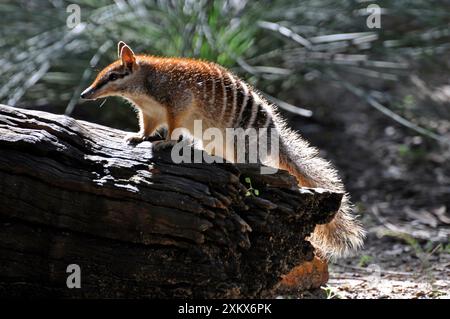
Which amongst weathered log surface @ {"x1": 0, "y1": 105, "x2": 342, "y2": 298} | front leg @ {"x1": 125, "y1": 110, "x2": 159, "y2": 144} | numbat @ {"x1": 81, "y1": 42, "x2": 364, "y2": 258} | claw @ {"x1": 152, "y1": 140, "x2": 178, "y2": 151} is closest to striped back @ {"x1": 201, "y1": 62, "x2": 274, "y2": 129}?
numbat @ {"x1": 81, "y1": 42, "x2": 364, "y2": 258}

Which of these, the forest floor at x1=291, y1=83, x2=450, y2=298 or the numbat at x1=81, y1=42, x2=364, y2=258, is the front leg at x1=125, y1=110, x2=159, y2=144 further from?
the forest floor at x1=291, y1=83, x2=450, y2=298

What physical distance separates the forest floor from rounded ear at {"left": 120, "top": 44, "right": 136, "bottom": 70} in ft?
5.47

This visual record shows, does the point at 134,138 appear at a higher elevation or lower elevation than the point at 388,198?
higher

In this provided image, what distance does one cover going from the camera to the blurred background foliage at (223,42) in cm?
598

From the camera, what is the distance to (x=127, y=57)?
3.91 meters

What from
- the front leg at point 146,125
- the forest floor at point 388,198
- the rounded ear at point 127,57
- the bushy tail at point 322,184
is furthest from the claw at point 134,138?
the forest floor at point 388,198

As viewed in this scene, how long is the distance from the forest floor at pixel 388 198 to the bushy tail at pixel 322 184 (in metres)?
0.26

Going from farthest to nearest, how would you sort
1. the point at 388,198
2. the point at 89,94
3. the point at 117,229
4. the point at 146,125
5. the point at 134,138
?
the point at 388,198 < the point at 146,125 < the point at 89,94 < the point at 134,138 < the point at 117,229

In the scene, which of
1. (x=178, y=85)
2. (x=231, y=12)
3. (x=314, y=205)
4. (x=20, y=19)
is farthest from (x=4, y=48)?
(x=314, y=205)

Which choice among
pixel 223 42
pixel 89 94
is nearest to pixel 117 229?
pixel 89 94

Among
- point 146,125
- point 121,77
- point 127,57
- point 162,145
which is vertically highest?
point 127,57

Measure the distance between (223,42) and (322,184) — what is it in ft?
8.04

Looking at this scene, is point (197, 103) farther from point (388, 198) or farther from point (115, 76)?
point (388, 198)

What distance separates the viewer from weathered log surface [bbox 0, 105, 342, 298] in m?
3.09
